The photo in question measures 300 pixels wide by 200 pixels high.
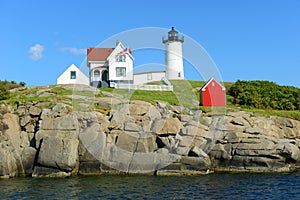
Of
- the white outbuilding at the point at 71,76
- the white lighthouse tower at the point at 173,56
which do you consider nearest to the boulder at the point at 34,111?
the white outbuilding at the point at 71,76

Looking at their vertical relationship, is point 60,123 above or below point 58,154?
above

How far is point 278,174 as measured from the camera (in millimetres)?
28562

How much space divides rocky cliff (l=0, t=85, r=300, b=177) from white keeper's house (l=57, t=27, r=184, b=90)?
17.1m

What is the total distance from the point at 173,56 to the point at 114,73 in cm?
1275

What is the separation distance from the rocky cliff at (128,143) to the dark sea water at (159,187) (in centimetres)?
A: 168

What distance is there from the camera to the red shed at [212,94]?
147 feet

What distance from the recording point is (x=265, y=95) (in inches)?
2020

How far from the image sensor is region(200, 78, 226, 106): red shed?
1766 inches

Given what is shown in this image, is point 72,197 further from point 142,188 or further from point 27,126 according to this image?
point 27,126

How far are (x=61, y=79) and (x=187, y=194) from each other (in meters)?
37.1

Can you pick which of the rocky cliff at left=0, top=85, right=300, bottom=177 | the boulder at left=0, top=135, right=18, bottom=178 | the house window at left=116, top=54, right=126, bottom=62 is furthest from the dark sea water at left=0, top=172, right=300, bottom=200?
the house window at left=116, top=54, right=126, bottom=62

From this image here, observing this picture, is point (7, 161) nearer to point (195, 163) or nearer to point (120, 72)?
point (195, 163)

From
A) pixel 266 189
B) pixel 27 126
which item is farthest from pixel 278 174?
pixel 27 126

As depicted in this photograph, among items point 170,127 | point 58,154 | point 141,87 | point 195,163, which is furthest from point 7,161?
point 141,87
